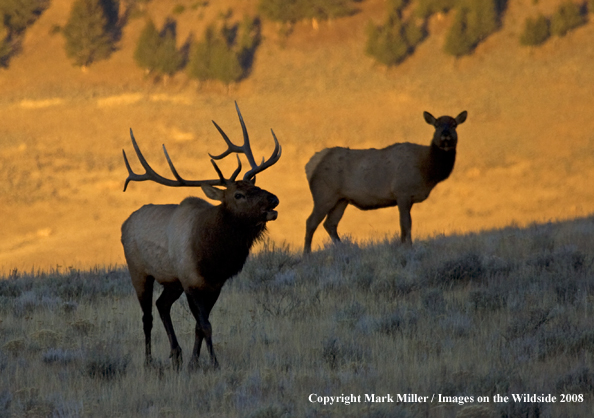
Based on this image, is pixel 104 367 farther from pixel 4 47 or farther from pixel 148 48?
pixel 4 47

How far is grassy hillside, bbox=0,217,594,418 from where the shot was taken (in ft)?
20.0

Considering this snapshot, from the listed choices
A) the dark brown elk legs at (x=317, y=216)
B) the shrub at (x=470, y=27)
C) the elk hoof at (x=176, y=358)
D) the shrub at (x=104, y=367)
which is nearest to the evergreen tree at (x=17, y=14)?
the shrub at (x=470, y=27)

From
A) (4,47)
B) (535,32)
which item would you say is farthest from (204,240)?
(4,47)

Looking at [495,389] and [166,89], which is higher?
[166,89]

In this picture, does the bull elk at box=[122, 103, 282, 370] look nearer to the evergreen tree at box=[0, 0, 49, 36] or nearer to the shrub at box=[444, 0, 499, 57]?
the shrub at box=[444, 0, 499, 57]

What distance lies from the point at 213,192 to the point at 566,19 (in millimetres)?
37794

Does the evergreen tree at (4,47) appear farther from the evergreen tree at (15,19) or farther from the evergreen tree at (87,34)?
the evergreen tree at (87,34)

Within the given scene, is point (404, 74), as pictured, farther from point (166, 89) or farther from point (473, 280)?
point (473, 280)

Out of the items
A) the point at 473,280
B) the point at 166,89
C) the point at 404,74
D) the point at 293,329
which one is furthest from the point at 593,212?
the point at 166,89

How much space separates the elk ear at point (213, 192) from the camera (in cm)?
722

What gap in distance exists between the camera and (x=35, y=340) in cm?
824

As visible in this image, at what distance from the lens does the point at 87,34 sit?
42.1 metres

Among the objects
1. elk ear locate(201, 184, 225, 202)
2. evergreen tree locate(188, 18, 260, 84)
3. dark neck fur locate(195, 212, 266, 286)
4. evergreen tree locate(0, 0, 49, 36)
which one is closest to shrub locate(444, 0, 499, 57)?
evergreen tree locate(188, 18, 260, 84)

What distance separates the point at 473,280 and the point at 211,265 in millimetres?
4633
